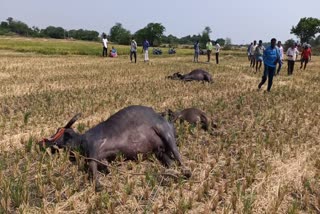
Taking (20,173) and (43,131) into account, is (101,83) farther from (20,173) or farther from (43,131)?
(20,173)

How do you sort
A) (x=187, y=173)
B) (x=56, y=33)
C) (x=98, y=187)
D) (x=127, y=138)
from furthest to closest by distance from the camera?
(x=56, y=33), (x=127, y=138), (x=187, y=173), (x=98, y=187)

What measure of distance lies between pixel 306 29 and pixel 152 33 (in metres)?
31.4

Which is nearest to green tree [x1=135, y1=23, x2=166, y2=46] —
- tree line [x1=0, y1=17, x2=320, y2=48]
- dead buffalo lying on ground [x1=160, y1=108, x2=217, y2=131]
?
tree line [x1=0, y1=17, x2=320, y2=48]

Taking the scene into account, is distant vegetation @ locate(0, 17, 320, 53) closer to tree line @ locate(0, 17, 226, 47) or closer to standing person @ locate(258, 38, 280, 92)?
tree line @ locate(0, 17, 226, 47)

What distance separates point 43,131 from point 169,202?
3250 millimetres

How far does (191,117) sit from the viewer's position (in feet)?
22.8

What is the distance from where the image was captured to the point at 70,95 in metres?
10.2

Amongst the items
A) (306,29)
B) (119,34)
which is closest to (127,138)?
(306,29)

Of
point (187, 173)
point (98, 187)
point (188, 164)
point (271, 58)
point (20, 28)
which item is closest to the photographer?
point (98, 187)

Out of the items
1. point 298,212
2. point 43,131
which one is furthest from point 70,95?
point 298,212

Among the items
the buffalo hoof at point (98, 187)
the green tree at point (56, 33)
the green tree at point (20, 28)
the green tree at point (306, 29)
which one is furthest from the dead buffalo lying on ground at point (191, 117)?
the green tree at point (20, 28)

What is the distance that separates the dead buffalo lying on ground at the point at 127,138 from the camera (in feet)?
15.9

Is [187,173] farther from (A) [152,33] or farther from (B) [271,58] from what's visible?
(A) [152,33]

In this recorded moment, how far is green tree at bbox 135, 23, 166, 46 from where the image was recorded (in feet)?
267
